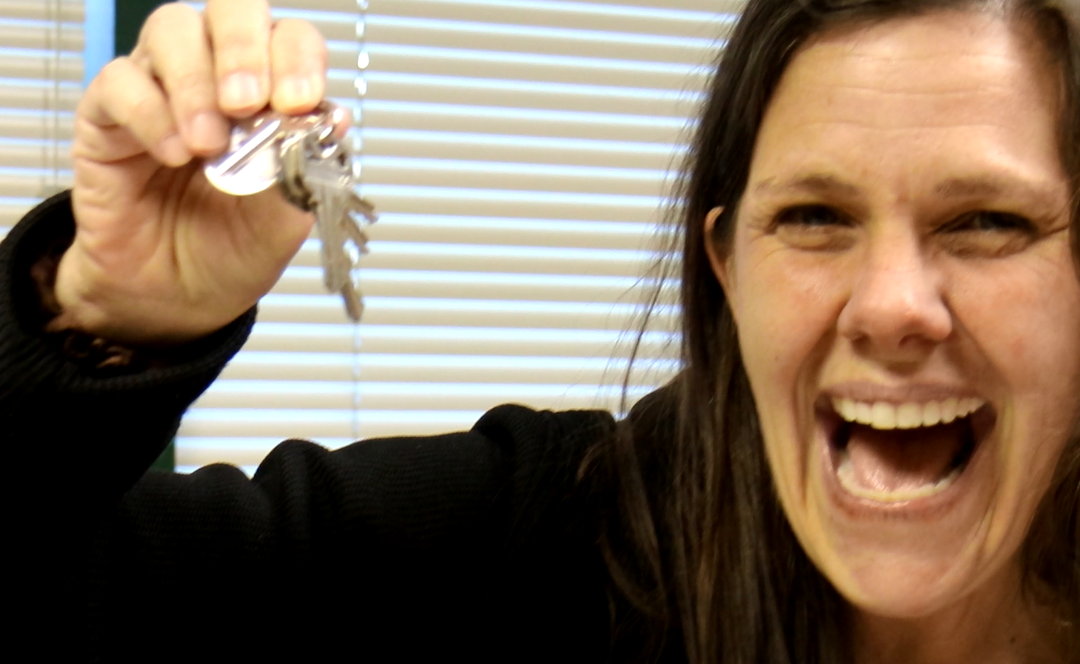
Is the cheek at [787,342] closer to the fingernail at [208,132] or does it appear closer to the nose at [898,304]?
the nose at [898,304]

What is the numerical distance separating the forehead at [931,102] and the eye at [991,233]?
0.14 ft

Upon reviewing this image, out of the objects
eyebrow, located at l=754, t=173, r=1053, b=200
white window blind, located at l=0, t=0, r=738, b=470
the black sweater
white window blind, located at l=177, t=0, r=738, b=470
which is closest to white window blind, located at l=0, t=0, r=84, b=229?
white window blind, located at l=0, t=0, r=738, b=470

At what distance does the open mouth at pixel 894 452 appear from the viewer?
37.4 inches

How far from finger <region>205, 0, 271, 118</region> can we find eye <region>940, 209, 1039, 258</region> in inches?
20.8

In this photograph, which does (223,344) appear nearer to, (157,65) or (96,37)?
(157,65)

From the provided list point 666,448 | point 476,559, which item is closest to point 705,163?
point 666,448

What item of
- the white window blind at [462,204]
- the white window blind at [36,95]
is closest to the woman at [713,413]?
the white window blind at [462,204]

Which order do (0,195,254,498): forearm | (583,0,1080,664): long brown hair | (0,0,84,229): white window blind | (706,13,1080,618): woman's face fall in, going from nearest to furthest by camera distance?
(0,195,254,498): forearm < (706,13,1080,618): woman's face < (583,0,1080,664): long brown hair < (0,0,84,229): white window blind

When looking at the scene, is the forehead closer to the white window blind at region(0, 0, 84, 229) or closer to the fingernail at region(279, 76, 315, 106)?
the fingernail at region(279, 76, 315, 106)

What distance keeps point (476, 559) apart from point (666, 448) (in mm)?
229

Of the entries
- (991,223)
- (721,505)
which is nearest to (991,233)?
(991,223)

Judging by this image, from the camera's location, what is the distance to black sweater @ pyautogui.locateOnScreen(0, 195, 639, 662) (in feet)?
2.58

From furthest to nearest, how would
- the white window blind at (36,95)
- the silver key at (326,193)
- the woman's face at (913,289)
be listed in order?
the white window blind at (36,95) → the woman's face at (913,289) → the silver key at (326,193)

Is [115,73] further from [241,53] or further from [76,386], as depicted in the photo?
[76,386]
